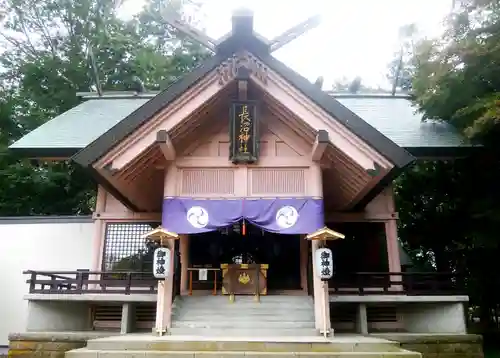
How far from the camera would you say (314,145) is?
31.2 ft

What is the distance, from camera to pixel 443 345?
999 centimetres

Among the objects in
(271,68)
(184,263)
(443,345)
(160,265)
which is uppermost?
(271,68)

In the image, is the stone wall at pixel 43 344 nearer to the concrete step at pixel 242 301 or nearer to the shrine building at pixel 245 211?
the shrine building at pixel 245 211

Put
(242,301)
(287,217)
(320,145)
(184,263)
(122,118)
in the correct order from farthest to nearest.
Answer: (122,118), (184,263), (242,301), (287,217), (320,145)

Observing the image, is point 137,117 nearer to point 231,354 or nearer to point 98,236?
point 98,236

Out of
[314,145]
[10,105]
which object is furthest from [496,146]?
[10,105]

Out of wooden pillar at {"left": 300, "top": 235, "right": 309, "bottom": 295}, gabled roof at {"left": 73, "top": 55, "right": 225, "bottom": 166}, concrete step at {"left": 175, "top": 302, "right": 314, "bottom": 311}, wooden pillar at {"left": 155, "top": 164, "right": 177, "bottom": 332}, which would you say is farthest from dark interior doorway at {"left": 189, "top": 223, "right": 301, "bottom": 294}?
gabled roof at {"left": 73, "top": 55, "right": 225, "bottom": 166}

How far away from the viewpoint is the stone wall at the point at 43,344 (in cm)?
1016

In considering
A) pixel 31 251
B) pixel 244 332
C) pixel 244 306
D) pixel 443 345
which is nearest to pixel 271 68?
pixel 244 306

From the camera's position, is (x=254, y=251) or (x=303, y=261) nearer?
(x=303, y=261)

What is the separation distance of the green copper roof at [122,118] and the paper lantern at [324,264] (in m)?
5.13

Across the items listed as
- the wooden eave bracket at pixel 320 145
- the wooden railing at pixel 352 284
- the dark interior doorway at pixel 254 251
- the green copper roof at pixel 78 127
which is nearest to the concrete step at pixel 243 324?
the wooden railing at pixel 352 284

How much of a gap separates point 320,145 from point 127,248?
6.52m

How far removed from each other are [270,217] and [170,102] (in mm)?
3259
